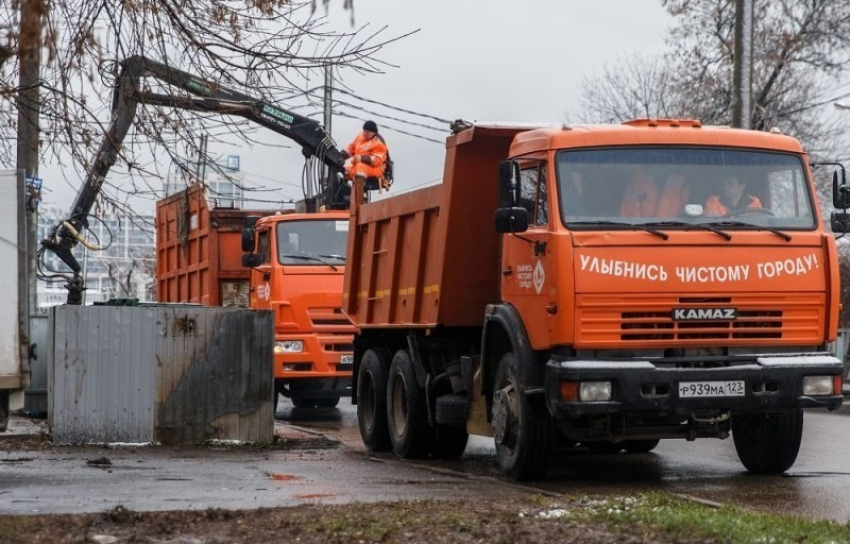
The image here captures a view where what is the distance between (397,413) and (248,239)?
577cm

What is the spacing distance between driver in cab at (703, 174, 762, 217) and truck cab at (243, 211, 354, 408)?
29.2ft

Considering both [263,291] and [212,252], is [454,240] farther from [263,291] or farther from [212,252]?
[212,252]

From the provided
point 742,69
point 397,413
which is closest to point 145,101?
point 397,413

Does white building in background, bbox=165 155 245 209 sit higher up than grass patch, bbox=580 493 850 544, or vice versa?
white building in background, bbox=165 155 245 209

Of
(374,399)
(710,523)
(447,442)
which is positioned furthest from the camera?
(374,399)

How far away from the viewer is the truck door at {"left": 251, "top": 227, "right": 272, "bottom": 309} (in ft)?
64.6

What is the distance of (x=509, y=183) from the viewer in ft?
36.6

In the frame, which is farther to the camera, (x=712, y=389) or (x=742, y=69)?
(x=742, y=69)

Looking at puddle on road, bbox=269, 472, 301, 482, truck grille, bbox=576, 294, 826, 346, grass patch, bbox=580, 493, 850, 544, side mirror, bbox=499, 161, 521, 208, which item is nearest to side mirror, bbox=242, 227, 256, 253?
puddle on road, bbox=269, 472, 301, 482

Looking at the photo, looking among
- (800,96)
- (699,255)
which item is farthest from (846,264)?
(699,255)

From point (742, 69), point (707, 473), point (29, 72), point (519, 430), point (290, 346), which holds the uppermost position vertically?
point (742, 69)

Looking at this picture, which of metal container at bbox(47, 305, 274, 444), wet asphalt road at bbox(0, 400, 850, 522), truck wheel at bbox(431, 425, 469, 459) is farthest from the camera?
metal container at bbox(47, 305, 274, 444)

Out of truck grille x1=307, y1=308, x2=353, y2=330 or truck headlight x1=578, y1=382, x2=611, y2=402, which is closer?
truck headlight x1=578, y1=382, x2=611, y2=402

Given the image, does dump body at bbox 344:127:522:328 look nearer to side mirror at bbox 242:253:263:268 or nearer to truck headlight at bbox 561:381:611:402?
truck headlight at bbox 561:381:611:402
